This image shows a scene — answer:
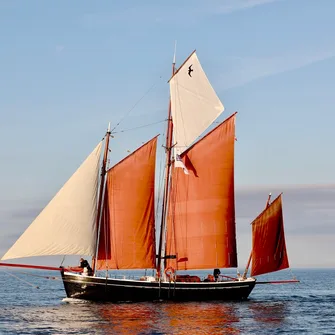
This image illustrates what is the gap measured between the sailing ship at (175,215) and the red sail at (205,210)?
0.31ft

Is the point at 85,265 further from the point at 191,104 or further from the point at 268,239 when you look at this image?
the point at 191,104

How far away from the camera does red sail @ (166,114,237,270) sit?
74.4 metres

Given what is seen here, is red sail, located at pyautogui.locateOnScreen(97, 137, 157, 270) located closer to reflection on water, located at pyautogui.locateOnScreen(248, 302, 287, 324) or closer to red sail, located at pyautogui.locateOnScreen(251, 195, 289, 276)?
red sail, located at pyautogui.locateOnScreen(251, 195, 289, 276)

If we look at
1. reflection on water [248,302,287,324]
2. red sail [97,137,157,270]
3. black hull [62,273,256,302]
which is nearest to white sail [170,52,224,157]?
red sail [97,137,157,270]

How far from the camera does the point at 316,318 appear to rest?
6619 cm

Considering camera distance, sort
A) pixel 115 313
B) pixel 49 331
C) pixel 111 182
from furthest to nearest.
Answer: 1. pixel 111 182
2. pixel 115 313
3. pixel 49 331

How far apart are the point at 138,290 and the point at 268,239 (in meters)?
13.6

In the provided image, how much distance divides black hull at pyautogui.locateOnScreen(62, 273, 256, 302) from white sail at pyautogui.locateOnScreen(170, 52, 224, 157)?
13.2 meters

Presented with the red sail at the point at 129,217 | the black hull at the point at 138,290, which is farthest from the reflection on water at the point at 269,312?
the red sail at the point at 129,217

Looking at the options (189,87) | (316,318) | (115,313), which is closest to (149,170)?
(189,87)

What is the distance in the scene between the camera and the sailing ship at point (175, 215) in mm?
71250

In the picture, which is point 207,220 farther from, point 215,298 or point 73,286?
point 73,286

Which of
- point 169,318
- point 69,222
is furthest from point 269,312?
point 69,222

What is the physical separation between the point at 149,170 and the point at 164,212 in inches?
180
